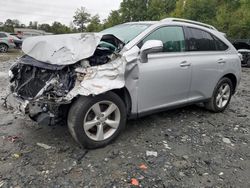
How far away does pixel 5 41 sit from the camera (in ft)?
68.9

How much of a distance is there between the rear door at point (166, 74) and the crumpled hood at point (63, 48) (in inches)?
30.2

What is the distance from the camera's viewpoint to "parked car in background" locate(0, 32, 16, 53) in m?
20.9

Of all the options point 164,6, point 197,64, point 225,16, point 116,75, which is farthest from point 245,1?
point 116,75

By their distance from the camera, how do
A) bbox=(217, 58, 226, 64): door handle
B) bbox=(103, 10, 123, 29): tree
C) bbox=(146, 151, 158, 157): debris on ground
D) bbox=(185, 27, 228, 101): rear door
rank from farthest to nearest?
bbox=(103, 10, 123, 29): tree
bbox=(217, 58, 226, 64): door handle
bbox=(185, 27, 228, 101): rear door
bbox=(146, 151, 158, 157): debris on ground

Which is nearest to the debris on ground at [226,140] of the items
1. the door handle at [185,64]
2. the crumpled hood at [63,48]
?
the door handle at [185,64]

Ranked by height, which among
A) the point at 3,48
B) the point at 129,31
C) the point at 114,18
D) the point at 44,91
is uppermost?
the point at 114,18

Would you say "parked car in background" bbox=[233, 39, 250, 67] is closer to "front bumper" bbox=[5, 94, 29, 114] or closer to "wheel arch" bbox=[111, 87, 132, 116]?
"wheel arch" bbox=[111, 87, 132, 116]

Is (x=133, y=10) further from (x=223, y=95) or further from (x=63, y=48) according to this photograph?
(x=63, y=48)

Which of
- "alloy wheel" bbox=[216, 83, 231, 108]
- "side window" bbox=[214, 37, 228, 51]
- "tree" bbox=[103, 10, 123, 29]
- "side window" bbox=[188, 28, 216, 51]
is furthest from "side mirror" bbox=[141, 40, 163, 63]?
"tree" bbox=[103, 10, 123, 29]

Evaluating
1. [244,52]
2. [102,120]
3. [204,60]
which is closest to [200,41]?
[204,60]

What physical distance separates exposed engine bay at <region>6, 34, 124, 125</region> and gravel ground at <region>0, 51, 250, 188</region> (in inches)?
20.5

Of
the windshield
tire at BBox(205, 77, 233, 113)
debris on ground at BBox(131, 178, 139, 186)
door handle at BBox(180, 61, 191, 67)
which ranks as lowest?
debris on ground at BBox(131, 178, 139, 186)

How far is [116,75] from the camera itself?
3.48 meters

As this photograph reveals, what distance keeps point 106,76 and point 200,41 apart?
7.29 ft
